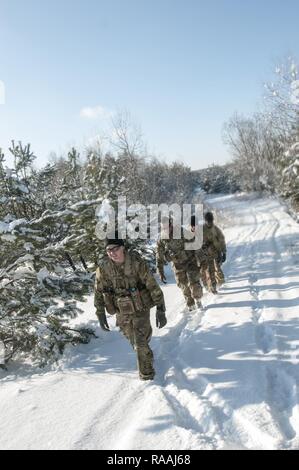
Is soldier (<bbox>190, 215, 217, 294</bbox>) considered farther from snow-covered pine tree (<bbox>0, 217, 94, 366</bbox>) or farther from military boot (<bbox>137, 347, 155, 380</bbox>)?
military boot (<bbox>137, 347, 155, 380</bbox>)

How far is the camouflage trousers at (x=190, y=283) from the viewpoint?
8.59m

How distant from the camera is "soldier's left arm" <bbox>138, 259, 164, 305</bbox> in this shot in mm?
5555

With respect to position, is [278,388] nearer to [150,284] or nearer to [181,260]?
[150,284]

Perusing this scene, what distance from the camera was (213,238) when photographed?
397 inches

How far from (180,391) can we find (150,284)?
144 cm

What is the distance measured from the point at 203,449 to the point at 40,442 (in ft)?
5.24

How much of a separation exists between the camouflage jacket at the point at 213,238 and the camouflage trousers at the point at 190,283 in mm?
1280

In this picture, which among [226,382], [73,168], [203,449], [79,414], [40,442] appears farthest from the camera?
[73,168]

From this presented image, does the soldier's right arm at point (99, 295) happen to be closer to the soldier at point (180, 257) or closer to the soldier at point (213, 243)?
the soldier at point (180, 257)

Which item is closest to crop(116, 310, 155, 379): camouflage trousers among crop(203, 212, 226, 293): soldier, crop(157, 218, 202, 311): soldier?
crop(157, 218, 202, 311): soldier

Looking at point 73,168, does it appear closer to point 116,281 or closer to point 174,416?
point 116,281

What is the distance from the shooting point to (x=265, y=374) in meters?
4.94

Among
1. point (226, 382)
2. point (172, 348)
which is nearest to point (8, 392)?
point (172, 348)

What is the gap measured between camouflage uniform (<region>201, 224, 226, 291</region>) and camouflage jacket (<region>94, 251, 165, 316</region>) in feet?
14.1
